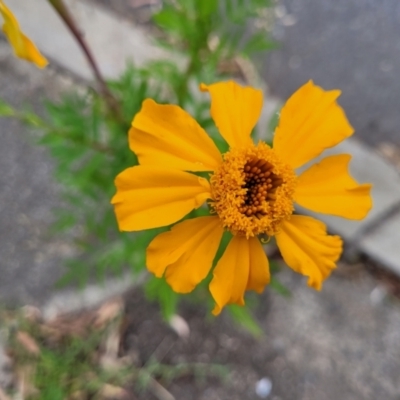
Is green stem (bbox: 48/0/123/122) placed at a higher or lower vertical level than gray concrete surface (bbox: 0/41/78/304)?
higher

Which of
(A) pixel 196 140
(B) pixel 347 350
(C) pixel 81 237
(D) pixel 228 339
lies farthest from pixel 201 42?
(B) pixel 347 350

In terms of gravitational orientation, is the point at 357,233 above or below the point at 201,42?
below

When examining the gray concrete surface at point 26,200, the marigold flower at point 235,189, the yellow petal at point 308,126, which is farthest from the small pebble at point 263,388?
the yellow petal at point 308,126

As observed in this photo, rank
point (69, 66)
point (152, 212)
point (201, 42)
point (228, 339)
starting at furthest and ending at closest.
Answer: point (69, 66)
point (228, 339)
point (201, 42)
point (152, 212)

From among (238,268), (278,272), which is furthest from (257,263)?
(278,272)

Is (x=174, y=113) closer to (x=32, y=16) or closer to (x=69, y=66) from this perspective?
(x=69, y=66)

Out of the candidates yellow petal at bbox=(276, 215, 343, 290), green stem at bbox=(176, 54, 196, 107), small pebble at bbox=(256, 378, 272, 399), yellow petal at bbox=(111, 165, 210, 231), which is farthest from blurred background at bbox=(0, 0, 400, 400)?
Answer: yellow petal at bbox=(111, 165, 210, 231)

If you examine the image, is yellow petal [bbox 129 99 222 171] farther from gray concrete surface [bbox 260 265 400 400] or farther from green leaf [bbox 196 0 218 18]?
gray concrete surface [bbox 260 265 400 400]
